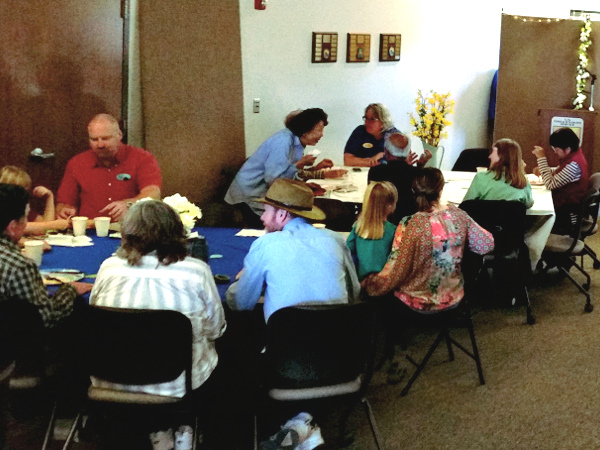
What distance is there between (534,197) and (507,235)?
1003mm

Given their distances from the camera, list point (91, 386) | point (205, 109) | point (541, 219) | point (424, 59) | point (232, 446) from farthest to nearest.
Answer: point (424, 59), point (205, 109), point (541, 219), point (232, 446), point (91, 386)

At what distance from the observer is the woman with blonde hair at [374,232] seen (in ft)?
12.0

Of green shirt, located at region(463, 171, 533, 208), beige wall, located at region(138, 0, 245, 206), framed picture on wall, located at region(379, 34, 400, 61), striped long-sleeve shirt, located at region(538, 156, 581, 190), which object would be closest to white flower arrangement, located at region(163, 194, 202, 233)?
green shirt, located at region(463, 171, 533, 208)

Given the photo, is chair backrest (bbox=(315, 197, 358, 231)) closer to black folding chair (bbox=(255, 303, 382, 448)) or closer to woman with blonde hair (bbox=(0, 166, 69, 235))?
woman with blonde hair (bbox=(0, 166, 69, 235))

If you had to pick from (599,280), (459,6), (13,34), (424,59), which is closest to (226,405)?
(13,34)

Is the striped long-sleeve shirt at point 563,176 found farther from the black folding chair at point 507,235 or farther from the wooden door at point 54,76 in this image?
the wooden door at point 54,76

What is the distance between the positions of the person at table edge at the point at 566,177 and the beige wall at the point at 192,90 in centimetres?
279

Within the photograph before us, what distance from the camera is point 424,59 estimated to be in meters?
8.28

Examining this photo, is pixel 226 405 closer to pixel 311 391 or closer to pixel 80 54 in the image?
pixel 311 391

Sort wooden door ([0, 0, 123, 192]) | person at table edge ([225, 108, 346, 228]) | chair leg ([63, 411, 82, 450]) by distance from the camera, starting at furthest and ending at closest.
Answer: person at table edge ([225, 108, 346, 228]) → wooden door ([0, 0, 123, 192]) → chair leg ([63, 411, 82, 450])

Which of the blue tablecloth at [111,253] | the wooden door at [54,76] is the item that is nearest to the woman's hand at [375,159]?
the wooden door at [54,76]

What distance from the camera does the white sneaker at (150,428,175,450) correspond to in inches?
111

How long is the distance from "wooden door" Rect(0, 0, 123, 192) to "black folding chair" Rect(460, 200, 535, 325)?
275cm

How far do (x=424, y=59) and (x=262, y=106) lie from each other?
2346 millimetres
